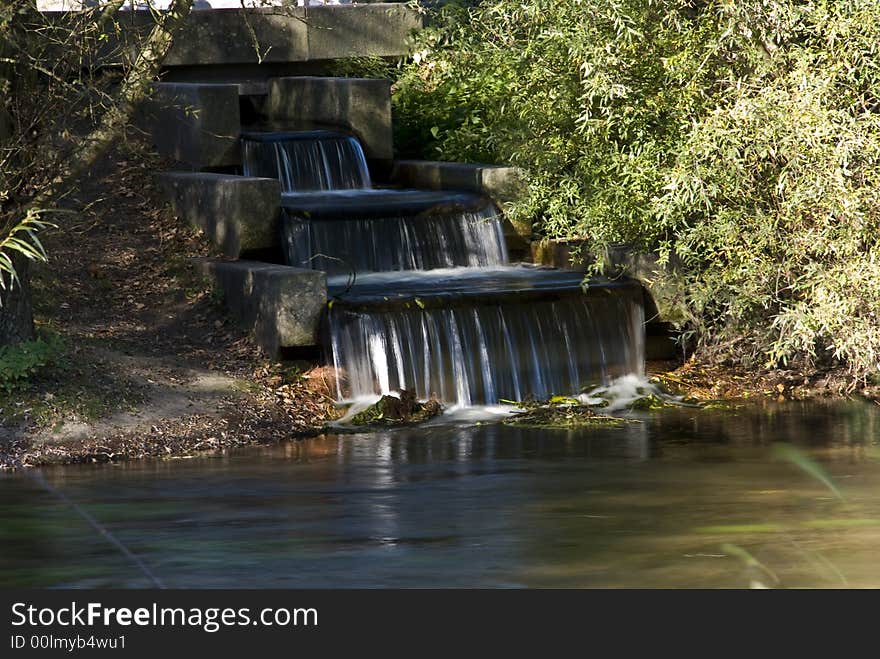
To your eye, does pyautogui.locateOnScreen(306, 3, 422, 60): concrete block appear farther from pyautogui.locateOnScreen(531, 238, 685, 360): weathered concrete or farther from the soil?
pyautogui.locateOnScreen(531, 238, 685, 360): weathered concrete

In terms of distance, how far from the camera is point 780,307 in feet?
42.6

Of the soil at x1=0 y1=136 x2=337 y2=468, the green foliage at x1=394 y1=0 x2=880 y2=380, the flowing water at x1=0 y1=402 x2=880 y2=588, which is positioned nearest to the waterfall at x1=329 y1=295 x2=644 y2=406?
the soil at x1=0 y1=136 x2=337 y2=468

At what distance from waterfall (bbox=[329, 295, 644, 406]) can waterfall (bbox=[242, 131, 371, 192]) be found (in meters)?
4.28

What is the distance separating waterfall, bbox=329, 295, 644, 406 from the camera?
42.0ft

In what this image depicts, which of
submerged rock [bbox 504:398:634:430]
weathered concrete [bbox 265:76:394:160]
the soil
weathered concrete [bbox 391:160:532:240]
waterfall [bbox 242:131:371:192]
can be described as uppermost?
weathered concrete [bbox 265:76:394:160]

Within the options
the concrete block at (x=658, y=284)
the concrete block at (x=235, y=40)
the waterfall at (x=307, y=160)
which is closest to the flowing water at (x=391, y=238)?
the waterfall at (x=307, y=160)

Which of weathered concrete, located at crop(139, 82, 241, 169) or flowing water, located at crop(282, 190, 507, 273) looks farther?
weathered concrete, located at crop(139, 82, 241, 169)

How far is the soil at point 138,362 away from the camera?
11.2 metres

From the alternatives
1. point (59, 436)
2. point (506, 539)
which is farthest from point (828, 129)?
point (59, 436)

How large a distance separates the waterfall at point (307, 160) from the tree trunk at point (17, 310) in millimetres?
5304

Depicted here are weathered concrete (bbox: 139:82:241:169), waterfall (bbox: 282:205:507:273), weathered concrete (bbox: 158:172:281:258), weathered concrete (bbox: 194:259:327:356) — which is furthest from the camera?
weathered concrete (bbox: 139:82:241:169)

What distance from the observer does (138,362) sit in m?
12.4

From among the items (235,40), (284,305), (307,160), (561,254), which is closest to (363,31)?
(235,40)

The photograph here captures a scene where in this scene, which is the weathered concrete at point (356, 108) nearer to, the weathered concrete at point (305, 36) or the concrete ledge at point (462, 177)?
the concrete ledge at point (462, 177)
